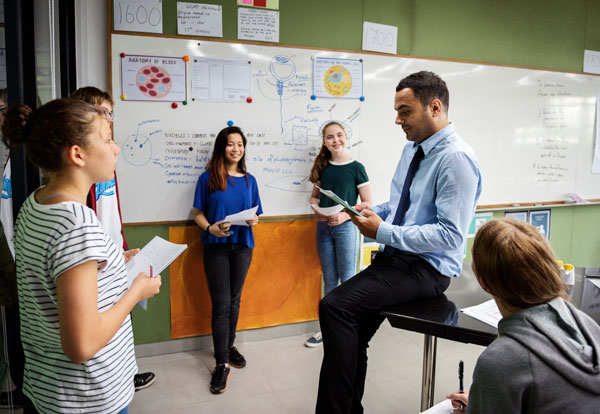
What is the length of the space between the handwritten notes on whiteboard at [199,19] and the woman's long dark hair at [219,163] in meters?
0.64

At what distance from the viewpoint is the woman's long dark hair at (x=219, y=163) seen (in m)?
2.64

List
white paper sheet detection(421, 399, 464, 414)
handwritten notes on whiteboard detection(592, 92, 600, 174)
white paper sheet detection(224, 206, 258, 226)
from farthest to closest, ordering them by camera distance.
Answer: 1. handwritten notes on whiteboard detection(592, 92, 600, 174)
2. white paper sheet detection(224, 206, 258, 226)
3. white paper sheet detection(421, 399, 464, 414)

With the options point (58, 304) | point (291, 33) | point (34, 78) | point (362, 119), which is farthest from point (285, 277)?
point (58, 304)

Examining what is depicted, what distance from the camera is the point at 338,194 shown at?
2.95 m

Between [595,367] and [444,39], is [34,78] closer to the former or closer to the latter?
[595,367]

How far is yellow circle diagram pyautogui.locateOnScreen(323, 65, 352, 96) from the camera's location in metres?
3.09

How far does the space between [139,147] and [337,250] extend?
1.45m

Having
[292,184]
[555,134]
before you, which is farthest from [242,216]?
[555,134]

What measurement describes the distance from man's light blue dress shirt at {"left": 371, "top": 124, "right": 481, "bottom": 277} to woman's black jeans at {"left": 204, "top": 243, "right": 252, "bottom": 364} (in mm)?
1234

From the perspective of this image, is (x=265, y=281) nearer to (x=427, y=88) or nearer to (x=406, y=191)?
(x=406, y=191)

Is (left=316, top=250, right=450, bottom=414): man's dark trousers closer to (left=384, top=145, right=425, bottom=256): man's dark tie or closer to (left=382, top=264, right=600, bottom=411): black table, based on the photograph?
(left=382, top=264, right=600, bottom=411): black table

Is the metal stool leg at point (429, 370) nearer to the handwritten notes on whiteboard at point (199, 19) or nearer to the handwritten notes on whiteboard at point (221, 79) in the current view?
the handwritten notes on whiteboard at point (221, 79)

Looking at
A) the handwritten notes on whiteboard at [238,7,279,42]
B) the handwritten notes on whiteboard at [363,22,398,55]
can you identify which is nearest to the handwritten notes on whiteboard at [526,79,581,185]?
the handwritten notes on whiteboard at [363,22,398,55]

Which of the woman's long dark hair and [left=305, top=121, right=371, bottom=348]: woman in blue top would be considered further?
[left=305, top=121, right=371, bottom=348]: woman in blue top
